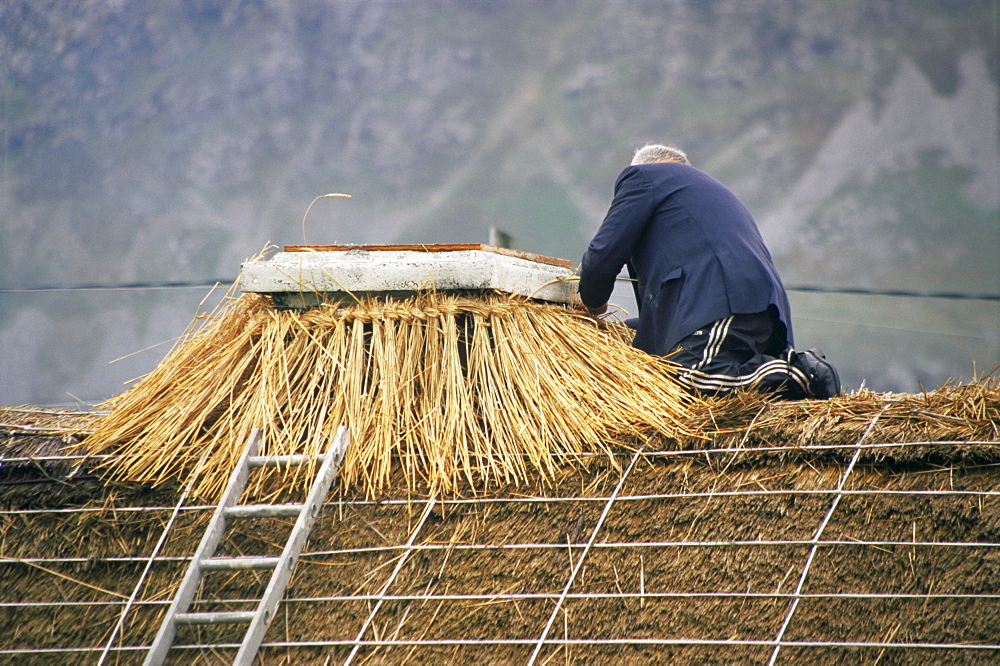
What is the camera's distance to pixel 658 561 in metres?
1.93

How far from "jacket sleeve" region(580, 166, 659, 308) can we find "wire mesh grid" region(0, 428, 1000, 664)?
65cm

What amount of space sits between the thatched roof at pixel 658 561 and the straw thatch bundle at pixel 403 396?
0.27 feet

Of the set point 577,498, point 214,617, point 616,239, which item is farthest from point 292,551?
point 616,239

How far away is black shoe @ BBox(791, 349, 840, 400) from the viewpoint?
2.32 metres

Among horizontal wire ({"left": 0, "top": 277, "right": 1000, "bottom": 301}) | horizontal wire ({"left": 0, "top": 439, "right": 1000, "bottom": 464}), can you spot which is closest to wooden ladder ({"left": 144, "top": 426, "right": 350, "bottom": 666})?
horizontal wire ({"left": 0, "top": 439, "right": 1000, "bottom": 464})

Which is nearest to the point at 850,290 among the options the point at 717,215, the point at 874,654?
the point at 717,215

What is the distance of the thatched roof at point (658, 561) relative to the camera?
181 centimetres

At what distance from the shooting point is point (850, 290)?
5098 mm

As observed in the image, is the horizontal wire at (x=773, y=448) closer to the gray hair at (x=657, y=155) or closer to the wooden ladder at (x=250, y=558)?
the wooden ladder at (x=250, y=558)

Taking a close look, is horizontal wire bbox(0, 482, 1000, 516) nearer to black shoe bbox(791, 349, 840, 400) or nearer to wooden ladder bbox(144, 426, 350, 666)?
wooden ladder bbox(144, 426, 350, 666)

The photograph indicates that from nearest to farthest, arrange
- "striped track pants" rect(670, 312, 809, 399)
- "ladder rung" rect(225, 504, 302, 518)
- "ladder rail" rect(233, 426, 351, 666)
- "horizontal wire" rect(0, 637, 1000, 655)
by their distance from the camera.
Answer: "horizontal wire" rect(0, 637, 1000, 655), "ladder rail" rect(233, 426, 351, 666), "ladder rung" rect(225, 504, 302, 518), "striped track pants" rect(670, 312, 809, 399)

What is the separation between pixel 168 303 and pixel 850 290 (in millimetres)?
4450

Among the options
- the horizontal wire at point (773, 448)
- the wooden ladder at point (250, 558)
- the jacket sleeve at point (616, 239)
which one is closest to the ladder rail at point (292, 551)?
the wooden ladder at point (250, 558)

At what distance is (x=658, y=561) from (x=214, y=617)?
108 centimetres
